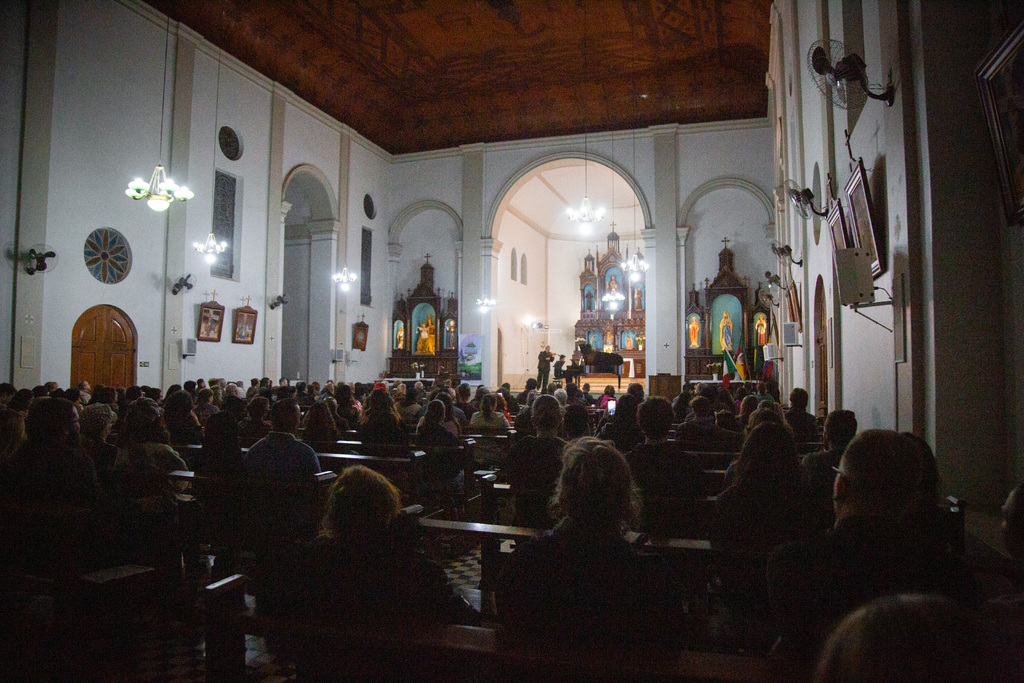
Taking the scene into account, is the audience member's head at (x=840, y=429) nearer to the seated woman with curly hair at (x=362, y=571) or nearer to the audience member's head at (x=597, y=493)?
the audience member's head at (x=597, y=493)

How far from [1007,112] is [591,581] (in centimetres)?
322

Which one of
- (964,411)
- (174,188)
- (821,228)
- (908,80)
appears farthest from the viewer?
(174,188)

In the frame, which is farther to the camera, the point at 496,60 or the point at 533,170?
the point at 533,170

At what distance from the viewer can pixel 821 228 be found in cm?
836

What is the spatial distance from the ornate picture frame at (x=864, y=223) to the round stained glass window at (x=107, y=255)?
37.5ft

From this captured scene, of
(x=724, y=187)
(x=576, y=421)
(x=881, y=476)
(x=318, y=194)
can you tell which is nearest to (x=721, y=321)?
(x=724, y=187)

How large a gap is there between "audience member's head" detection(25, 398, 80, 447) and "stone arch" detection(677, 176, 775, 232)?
16.1 metres

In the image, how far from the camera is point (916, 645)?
0.66m

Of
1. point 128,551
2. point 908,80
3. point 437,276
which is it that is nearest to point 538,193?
point 437,276

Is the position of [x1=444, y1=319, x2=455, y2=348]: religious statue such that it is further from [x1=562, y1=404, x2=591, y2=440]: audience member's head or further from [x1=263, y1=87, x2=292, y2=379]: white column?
[x1=562, y1=404, x2=591, y2=440]: audience member's head

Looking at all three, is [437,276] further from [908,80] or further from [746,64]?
[908,80]

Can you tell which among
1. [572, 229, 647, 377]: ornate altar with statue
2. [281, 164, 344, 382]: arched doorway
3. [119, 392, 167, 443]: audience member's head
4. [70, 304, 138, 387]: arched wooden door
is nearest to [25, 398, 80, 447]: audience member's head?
[119, 392, 167, 443]: audience member's head

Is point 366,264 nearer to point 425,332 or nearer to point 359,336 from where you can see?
point 359,336

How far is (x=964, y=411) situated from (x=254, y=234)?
14.2m
